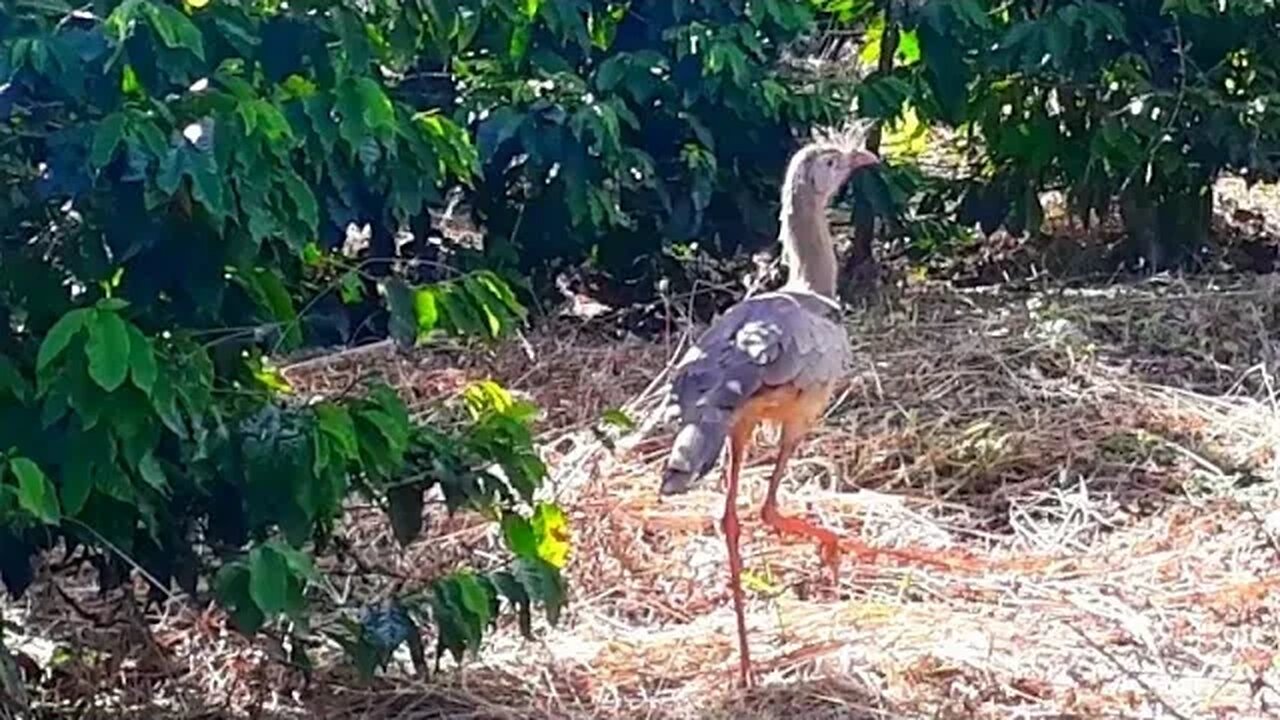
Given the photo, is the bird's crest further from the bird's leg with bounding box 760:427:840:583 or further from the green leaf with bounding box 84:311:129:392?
the green leaf with bounding box 84:311:129:392

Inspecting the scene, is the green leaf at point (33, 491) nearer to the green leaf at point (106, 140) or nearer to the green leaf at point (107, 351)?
the green leaf at point (107, 351)

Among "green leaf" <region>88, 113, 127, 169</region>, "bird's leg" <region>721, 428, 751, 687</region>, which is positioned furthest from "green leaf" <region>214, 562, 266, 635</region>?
"bird's leg" <region>721, 428, 751, 687</region>

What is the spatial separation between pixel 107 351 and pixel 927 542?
266 centimetres

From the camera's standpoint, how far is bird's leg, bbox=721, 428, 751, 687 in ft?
14.7

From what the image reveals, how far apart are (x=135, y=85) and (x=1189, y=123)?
181 inches

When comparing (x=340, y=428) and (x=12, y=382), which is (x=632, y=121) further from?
(x=12, y=382)

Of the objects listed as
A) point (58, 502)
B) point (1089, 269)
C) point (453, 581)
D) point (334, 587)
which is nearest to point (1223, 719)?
point (453, 581)

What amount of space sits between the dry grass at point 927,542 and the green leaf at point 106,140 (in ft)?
3.93

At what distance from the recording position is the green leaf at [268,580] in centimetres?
348

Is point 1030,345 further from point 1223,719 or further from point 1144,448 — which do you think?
point 1223,719

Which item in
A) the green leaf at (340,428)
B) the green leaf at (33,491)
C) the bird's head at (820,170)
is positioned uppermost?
the green leaf at (33,491)

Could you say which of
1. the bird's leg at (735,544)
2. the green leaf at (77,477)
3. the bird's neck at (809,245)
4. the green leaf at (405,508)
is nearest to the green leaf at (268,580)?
the green leaf at (77,477)

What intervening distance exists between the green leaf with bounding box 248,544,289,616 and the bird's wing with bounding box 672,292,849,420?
1270 mm

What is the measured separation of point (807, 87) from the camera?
6.92 metres
